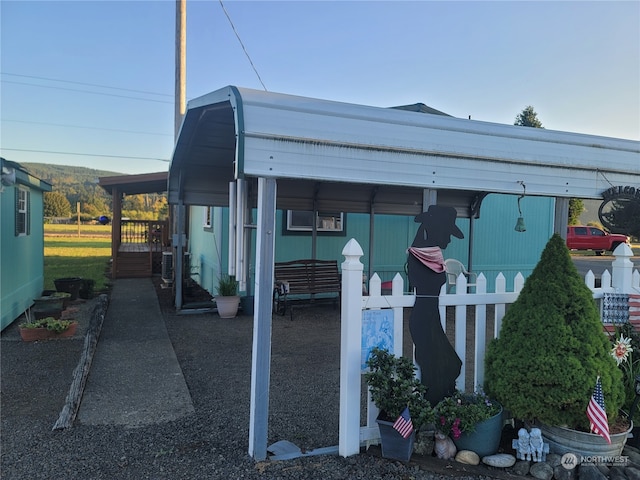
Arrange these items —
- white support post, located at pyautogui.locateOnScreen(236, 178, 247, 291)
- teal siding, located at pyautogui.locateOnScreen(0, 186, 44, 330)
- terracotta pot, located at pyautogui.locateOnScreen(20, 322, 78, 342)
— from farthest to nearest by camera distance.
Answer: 1. teal siding, located at pyautogui.locateOnScreen(0, 186, 44, 330)
2. terracotta pot, located at pyautogui.locateOnScreen(20, 322, 78, 342)
3. white support post, located at pyautogui.locateOnScreen(236, 178, 247, 291)

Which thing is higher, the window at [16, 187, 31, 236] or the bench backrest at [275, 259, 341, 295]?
the window at [16, 187, 31, 236]

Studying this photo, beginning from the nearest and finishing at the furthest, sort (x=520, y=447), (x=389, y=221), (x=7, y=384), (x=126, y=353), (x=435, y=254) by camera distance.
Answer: (x=520, y=447), (x=435, y=254), (x=7, y=384), (x=126, y=353), (x=389, y=221)

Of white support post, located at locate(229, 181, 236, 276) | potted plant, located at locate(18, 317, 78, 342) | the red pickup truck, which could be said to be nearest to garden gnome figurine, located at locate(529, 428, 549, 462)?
white support post, located at locate(229, 181, 236, 276)

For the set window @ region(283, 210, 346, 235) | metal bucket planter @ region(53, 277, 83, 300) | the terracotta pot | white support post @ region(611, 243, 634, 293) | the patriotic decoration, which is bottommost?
the terracotta pot

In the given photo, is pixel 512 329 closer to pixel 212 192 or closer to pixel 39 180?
pixel 212 192

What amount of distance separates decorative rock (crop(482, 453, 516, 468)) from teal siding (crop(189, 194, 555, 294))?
6661 millimetres

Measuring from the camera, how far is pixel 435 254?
132 inches

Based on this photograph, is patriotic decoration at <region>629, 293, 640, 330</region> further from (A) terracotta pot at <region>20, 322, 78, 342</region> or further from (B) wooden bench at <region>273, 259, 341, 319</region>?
(A) terracotta pot at <region>20, 322, 78, 342</region>

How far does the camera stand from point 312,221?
9617mm

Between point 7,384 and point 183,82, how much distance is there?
8.26 m

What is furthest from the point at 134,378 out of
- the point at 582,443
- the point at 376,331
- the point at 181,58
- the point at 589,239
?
the point at 589,239

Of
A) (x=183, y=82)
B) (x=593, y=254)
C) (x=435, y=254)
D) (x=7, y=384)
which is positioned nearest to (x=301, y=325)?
(x=7, y=384)

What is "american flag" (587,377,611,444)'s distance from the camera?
2787mm

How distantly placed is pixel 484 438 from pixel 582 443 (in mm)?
585
